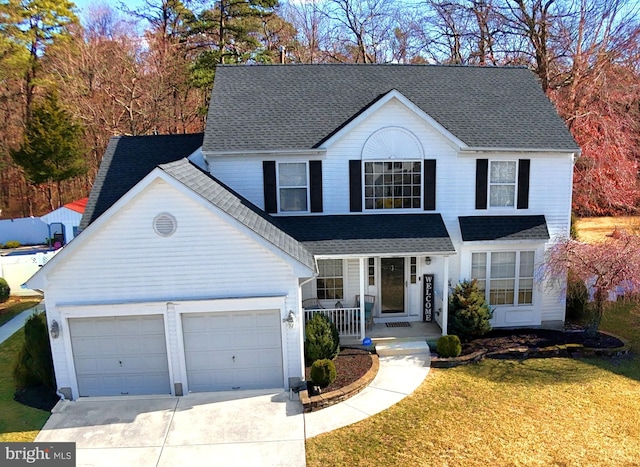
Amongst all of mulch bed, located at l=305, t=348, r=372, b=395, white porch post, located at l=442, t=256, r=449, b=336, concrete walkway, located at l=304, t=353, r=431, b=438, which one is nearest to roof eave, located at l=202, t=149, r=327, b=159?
white porch post, located at l=442, t=256, r=449, b=336

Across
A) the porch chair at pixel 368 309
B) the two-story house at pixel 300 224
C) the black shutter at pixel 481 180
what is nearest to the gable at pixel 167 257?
the two-story house at pixel 300 224

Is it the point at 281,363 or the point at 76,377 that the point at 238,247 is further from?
the point at 76,377

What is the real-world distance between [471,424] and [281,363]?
4.42 metres

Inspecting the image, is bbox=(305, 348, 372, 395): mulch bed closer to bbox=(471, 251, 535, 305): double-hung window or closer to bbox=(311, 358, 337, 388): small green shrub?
bbox=(311, 358, 337, 388): small green shrub

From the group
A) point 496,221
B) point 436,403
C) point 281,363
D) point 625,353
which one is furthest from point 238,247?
point 625,353

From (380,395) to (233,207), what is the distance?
18.4 ft

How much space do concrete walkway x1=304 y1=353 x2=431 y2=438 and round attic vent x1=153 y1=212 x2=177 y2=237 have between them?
16.5 ft

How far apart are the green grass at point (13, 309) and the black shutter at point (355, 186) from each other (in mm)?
13285

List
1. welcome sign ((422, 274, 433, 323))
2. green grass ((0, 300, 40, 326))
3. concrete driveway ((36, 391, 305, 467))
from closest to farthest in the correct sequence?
concrete driveway ((36, 391, 305, 467)) < welcome sign ((422, 274, 433, 323)) < green grass ((0, 300, 40, 326))

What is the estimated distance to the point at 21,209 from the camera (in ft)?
140

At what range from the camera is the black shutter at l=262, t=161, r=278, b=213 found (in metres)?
13.5

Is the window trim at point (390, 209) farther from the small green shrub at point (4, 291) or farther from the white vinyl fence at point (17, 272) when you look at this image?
the small green shrub at point (4, 291)

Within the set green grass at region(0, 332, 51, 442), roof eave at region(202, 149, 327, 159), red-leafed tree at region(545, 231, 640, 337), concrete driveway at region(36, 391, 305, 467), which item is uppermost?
roof eave at region(202, 149, 327, 159)

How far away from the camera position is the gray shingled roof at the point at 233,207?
32.9 ft
